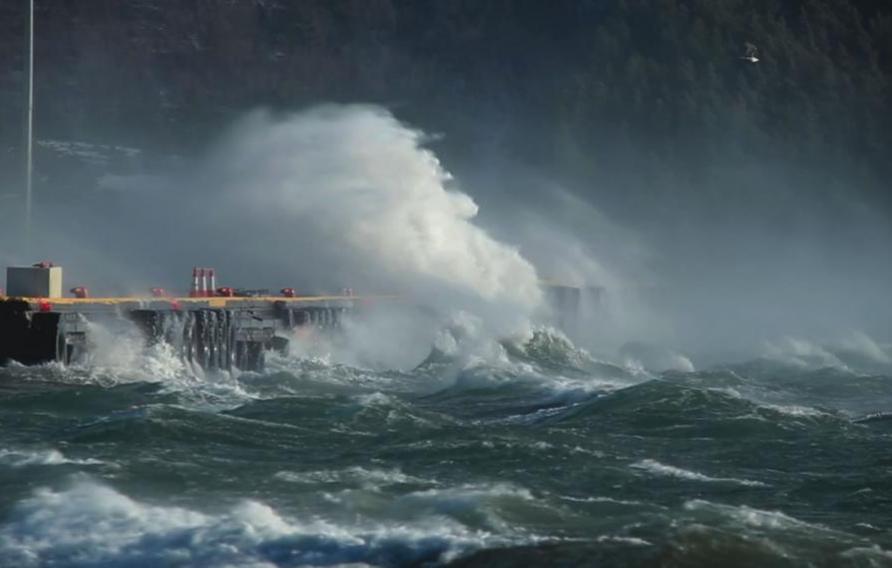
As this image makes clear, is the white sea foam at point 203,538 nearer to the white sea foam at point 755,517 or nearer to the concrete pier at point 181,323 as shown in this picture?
the white sea foam at point 755,517

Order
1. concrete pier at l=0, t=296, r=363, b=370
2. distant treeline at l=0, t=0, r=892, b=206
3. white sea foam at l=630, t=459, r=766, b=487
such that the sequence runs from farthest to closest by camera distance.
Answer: distant treeline at l=0, t=0, r=892, b=206
concrete pier at l=0, t=296, r=363, b=370
white sea foam at l=630, t=459, r=766, b=487

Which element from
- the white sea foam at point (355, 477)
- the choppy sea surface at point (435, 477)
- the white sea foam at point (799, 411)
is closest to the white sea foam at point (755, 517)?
the choppy sea surface at point (435, 477)

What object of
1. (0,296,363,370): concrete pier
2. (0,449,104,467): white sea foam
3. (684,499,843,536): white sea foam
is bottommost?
(684,499,843,536): white sea foam

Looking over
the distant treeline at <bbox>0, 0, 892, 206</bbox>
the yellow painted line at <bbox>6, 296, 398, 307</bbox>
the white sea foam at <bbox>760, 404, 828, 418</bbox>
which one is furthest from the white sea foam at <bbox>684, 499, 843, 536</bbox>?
the distant treeline at <bbox>0, 0, 892, 206</bbox>

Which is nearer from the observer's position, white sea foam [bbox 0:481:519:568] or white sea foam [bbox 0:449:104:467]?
white sea foam [bbox 0:481:519:568]

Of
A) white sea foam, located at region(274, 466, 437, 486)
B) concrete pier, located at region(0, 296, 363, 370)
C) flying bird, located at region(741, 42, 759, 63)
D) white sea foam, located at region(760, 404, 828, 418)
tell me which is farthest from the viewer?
flying bird, located at region(741, 42, 759, 63)

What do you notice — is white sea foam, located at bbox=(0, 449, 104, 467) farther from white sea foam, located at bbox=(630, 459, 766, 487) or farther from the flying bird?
the flying bird

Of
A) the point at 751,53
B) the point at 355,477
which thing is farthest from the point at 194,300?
the point at 751,53

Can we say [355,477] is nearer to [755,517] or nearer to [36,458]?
[36,458]

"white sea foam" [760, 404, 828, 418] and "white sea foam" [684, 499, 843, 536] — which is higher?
"white sea foam" [760, 404, 828, 418]
